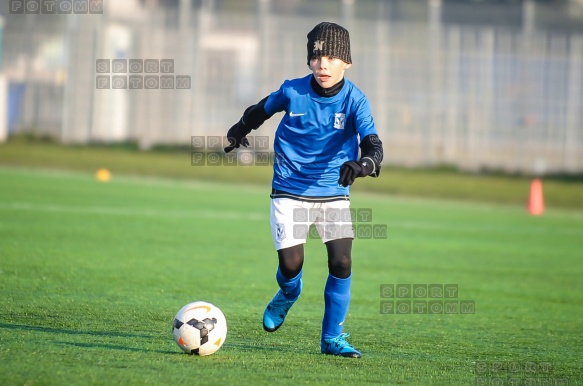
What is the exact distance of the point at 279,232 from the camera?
21.9 feet

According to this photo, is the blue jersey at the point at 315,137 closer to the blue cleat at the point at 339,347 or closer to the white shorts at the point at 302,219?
the white shorts at the point at 302,219

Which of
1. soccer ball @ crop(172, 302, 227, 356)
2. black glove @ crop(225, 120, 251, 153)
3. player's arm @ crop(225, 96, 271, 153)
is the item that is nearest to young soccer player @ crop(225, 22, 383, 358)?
player's arm @ crop(225, 96, 271, 153)

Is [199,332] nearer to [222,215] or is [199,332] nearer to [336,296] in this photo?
[336,296]

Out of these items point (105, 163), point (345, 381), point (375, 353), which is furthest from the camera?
point (105, 163)

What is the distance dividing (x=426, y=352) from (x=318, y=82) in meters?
2.08

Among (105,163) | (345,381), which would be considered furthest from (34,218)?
(105,163)

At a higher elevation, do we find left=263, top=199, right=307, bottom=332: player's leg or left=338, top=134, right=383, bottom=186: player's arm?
left=338, top=134, right=383, bottom=186: player's arm

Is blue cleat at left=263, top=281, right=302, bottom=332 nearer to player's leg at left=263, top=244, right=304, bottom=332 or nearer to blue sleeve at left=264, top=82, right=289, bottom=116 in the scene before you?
player's leg at left=263, top=244, right=304, bottom=332

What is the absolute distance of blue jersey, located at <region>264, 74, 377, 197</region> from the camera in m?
6.66

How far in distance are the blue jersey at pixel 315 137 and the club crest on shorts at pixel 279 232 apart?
27 cm

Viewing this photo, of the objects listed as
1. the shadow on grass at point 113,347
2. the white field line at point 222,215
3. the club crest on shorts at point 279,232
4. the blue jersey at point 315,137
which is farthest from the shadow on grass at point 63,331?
the white field line at point 222,215

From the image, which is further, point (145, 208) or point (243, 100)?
point (243, 100)

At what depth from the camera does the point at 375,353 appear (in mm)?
6605

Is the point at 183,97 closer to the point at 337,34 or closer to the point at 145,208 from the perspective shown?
the point at 145,208
